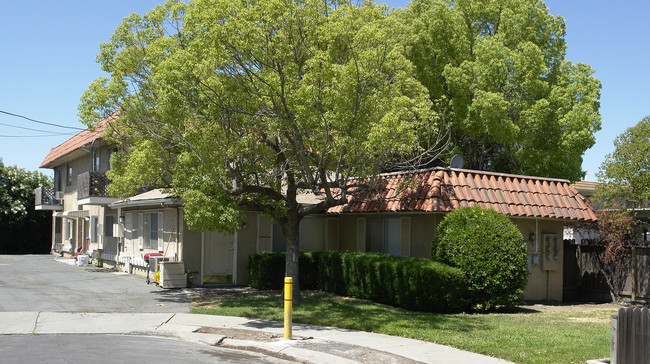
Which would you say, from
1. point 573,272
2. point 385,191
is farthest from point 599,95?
point 385,191

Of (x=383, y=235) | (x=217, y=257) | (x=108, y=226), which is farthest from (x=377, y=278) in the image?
(x=108, y=226)

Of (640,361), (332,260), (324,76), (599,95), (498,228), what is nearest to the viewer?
(640,361)

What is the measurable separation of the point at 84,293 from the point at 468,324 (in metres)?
11.0

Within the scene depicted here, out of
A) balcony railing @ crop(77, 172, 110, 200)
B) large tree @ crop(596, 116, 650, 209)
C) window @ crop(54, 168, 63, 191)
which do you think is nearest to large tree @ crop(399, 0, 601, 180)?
large tree @ crop(596, 116, 650, 209)

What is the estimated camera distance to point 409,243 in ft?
57.6

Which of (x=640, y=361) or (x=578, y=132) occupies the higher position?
(x=578, y=132)

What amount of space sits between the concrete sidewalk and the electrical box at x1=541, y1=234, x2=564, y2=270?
8.19 m

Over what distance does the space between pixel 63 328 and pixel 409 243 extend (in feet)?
30.7

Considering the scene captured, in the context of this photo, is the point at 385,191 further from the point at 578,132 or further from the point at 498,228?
the point at 578,132

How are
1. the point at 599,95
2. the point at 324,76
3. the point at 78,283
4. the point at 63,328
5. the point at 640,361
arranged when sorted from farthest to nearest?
the point at 599,95
the point at 78,283
the point at 324,76
the point at 63,328
the point at 640,361

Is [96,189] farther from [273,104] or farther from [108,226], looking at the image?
[273,104]

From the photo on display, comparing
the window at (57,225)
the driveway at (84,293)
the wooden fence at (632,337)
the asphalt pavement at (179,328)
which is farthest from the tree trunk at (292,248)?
the window at (57,225)

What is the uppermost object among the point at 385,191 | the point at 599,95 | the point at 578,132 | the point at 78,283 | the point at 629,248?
the point at 599,95

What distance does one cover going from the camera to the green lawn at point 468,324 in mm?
9977
